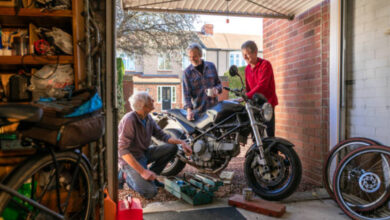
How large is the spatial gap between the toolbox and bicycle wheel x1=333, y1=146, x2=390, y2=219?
1256 mm

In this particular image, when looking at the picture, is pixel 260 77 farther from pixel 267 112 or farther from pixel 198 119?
pixel 198 119

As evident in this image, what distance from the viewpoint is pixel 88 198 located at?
2021 mm

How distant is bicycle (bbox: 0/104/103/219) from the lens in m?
1.37

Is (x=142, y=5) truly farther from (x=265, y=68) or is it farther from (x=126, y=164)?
(x=126, y=164)

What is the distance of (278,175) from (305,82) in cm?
147

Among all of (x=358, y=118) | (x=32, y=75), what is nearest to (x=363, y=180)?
(x=358, y=118)

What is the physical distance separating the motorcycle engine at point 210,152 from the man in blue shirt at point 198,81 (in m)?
0.65

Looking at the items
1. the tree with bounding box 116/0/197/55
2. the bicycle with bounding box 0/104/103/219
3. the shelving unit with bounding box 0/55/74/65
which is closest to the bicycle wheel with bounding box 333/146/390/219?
the bicycle with bounding box 0/104/103/219

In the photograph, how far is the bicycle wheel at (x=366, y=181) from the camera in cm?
267

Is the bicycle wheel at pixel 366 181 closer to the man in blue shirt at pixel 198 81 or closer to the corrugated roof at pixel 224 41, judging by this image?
the man in blue shirt at pixel 198 81

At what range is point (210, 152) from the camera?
3568 millimetres

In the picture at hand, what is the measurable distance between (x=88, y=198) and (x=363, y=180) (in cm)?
250

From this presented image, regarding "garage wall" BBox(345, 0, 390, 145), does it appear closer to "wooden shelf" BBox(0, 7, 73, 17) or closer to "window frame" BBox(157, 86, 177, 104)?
"wooden shelf" BBox(0, 7, 73, 17)

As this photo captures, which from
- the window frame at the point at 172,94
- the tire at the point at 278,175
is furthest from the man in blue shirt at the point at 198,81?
the window frame at the point at 172,94
